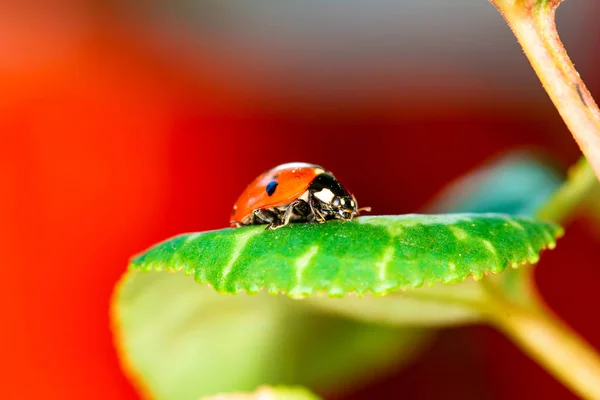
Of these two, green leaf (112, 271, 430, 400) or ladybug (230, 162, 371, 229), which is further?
green leaf (112, 271, 430, 400)

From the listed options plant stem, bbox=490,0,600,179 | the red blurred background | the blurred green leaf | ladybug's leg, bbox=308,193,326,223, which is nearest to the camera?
plant stem, bbox=490,0,600,179

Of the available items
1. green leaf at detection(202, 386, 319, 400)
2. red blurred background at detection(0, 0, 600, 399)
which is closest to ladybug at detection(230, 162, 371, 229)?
green leaf at detection(202, 386, 319, 400)

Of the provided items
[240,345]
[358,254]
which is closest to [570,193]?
[358,254]

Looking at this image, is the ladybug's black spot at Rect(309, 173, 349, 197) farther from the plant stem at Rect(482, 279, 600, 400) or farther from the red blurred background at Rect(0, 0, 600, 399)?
the red blurred background at Rect(0, 0, 600, 399)

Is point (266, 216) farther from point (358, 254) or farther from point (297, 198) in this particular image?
point (358, 254)

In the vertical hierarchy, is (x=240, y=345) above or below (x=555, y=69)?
below

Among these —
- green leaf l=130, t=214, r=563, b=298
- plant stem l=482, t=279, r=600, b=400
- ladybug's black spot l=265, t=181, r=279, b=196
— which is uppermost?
ladybug's black spot l=265, t=181, r=279, b=196

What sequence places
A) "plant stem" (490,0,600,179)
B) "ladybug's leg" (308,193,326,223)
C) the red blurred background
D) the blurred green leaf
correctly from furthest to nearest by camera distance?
the red blurred background, the blurred green leaf, "ladybug's leg" (308,193,326,223), "plant stem" (490,0,600,179)

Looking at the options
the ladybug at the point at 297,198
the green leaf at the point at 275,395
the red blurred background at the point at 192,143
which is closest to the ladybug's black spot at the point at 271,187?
the ladybug at the point at 297,198

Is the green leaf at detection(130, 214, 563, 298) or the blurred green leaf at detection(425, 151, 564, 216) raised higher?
the green leaf at detection(130, 214, 563, 298)
